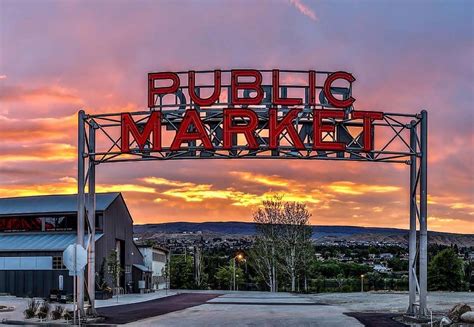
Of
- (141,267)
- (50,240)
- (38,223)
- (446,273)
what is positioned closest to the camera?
(50,240)

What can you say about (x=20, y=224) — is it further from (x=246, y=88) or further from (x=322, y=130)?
(x=322, y=130)

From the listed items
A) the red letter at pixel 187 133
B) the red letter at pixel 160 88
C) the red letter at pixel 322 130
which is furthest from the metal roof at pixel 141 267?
the red letter at pixel 322 130

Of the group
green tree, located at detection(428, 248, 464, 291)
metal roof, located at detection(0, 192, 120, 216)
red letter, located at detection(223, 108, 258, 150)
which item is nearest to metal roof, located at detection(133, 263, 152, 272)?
metal roof, located at detection(0, 192, 120, 216)

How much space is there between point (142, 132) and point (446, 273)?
59.5 metres

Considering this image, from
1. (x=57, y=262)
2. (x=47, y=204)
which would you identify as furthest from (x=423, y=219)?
(x=47, y=204)

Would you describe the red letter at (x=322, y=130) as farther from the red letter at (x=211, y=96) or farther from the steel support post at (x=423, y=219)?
the red letter at (x=211, y=96)

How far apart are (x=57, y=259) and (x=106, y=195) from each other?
31.6 feet

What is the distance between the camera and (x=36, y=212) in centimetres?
6994

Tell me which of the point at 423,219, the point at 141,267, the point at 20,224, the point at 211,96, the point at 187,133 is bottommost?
the point at 141,267

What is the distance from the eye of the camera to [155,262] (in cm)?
8544

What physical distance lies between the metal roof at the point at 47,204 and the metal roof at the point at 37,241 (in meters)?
2.32

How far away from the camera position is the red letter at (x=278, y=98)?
34.0 metres

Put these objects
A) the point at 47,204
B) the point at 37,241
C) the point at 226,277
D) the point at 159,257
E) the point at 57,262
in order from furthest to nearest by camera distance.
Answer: the point at 226,277 → the point at 159,257 → the point at 47,204 → the point at 37,241 → the point at 57,262

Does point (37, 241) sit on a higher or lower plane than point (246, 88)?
lower
